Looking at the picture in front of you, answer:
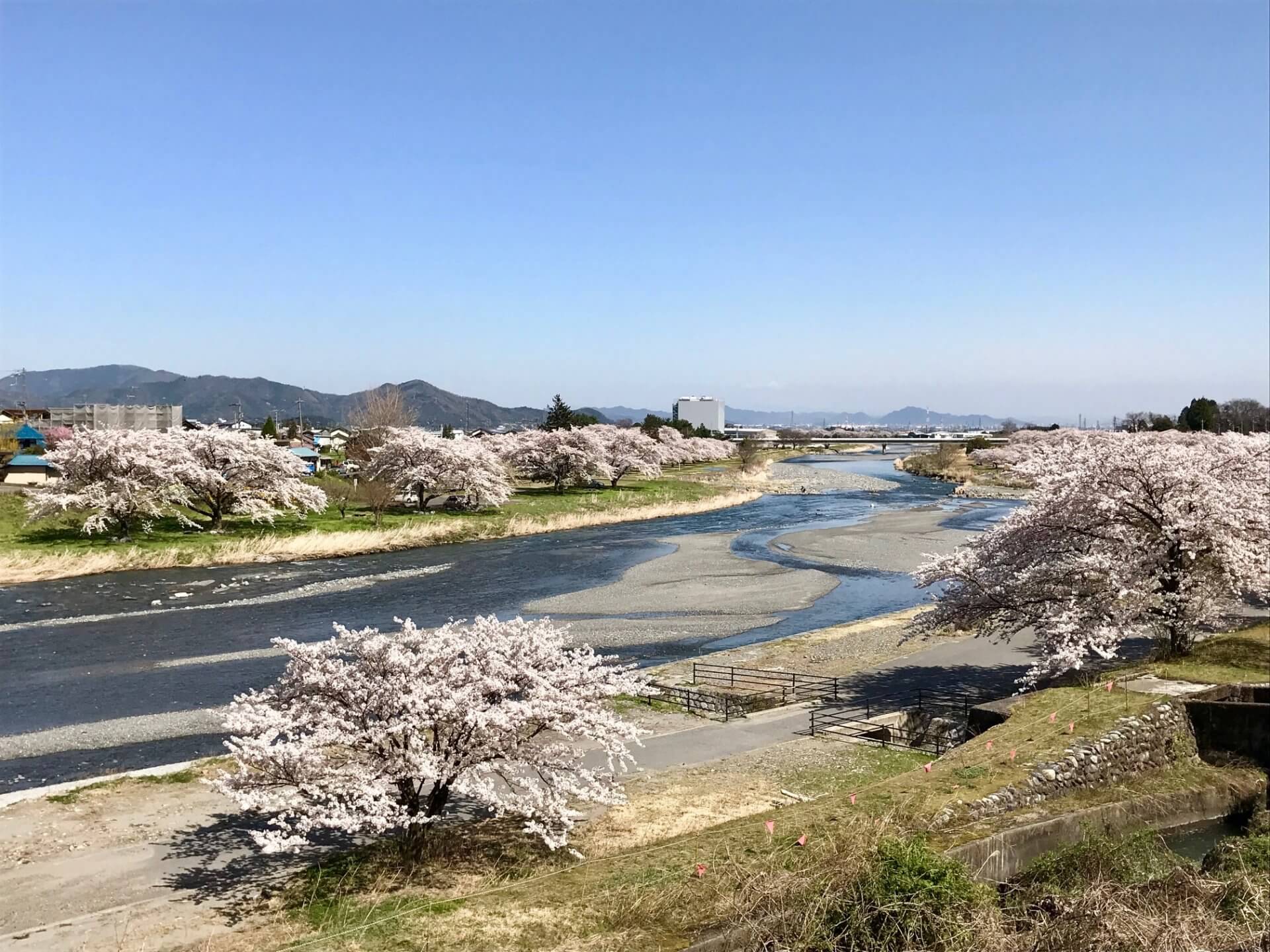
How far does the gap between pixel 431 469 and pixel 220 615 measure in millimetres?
33986

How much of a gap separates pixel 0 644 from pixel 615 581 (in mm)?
26805

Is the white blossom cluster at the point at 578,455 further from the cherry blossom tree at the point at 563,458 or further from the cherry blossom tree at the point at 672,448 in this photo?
the cherry blossom tree at the point at 672,448

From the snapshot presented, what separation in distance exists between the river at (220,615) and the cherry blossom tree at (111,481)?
284 inches

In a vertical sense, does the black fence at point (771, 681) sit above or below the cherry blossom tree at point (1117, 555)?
below

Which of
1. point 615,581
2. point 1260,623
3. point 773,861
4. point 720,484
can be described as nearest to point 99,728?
point 773,861

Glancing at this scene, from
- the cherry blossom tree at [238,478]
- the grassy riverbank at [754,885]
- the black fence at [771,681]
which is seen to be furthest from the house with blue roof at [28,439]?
the grassy riverbank at [754,885]

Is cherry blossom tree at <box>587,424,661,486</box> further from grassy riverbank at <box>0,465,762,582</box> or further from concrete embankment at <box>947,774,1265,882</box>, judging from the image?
concrete embankment at <box>947,774,1265,882</box>

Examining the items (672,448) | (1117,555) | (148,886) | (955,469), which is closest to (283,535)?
(148,886)

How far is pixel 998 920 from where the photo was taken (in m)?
11.9

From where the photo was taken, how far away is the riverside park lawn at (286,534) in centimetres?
5059

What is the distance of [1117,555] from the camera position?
80.8 feet

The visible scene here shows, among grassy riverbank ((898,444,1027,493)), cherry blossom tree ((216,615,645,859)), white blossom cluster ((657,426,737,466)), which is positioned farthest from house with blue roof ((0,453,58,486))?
grassy riverbank ((898,444,1027,493))

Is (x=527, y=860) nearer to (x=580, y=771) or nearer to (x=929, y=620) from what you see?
(x=580, y=771)

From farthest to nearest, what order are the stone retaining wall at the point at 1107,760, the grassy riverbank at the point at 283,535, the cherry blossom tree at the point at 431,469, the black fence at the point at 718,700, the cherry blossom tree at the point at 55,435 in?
1. the cherry blossom tree at the point at 55,435
2. the cherry blossom tree at the point at 431,469
3. the grassy riverbank at the point at 283,535
4. the black fence at the point at 718,700
5. the stone retaining wall at the point at 1107,760
